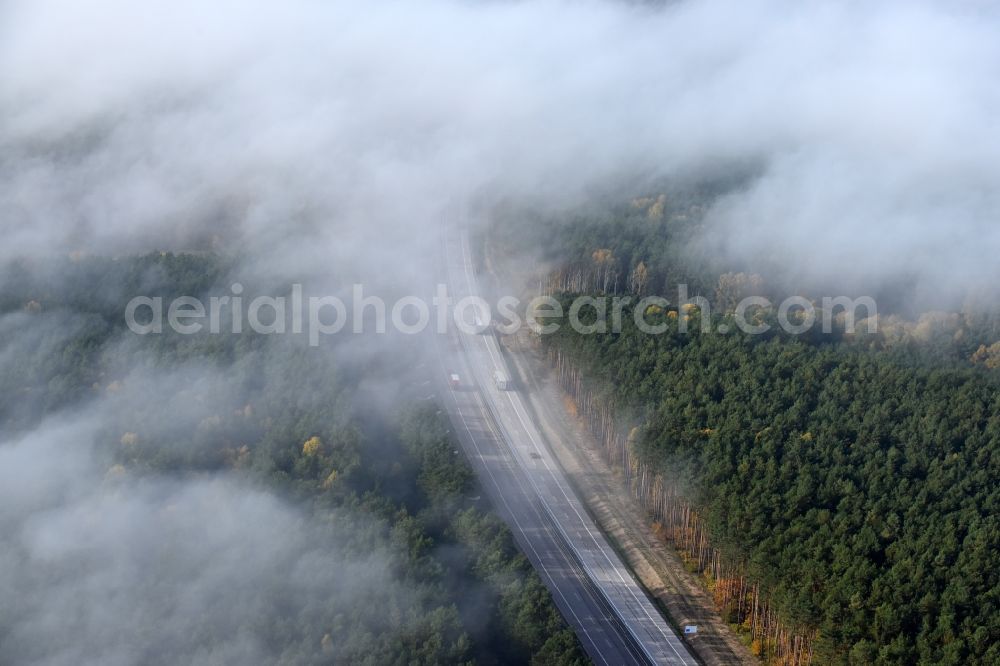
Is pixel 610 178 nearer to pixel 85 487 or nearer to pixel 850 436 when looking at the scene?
pixel 850 436

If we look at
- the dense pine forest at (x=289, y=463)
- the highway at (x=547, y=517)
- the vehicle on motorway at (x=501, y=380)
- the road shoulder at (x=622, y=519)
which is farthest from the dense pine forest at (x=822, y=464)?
the dense pine forest at (x=289, y=463)

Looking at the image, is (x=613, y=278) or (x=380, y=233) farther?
(x=380, y=233)

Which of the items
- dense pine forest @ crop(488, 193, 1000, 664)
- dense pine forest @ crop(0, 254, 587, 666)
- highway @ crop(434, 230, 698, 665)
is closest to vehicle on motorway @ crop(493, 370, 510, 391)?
highway @ crop(434, 230, 698, 665)

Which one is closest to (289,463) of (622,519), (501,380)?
(622,519)

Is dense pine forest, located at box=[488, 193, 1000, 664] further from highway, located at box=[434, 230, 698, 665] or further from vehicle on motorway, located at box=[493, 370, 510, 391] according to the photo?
highway, located at box=[434, 230, 698, 665]

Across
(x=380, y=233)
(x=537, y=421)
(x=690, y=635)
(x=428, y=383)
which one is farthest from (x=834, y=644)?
(x=380, y=233)

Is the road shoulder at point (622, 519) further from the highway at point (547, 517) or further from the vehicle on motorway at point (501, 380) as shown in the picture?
the vehicle on motorway at point (501, 380)
